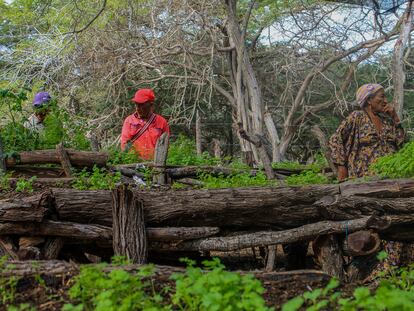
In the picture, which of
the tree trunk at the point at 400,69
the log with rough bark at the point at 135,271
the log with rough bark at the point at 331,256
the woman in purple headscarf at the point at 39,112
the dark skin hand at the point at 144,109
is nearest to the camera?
the log with rough bark at the point at 135,271

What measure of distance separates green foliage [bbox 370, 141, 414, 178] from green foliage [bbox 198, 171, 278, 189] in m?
1.39

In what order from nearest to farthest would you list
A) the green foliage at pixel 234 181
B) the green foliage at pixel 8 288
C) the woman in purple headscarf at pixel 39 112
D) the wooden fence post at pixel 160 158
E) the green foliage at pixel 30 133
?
1. the green foliage at pixel 8 288
2. the green foliage at pixel 234 181
3. the wooden fence post at pixel 160 158
4. the green foliage at pixel 30 133
5. the woman in purple headscarf at pixel 39 112

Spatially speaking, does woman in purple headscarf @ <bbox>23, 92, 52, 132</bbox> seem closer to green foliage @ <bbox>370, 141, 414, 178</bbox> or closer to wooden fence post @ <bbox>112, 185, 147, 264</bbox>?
wooden fence post @ <bbox>112, 185, 147, 264</bbox>

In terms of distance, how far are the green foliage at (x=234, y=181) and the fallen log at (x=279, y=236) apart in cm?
101

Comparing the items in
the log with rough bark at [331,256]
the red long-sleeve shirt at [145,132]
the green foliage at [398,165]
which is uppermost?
the red long-sleeve shirt at [145,132]

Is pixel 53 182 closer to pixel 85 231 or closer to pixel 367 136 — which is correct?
pixel 85 231

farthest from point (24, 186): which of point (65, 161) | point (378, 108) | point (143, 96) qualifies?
point (378, 108)

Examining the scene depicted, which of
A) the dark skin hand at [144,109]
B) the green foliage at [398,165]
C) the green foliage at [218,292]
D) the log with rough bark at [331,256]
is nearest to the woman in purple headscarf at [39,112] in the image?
the dark skin hand at [144,109]

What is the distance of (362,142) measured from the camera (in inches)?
308

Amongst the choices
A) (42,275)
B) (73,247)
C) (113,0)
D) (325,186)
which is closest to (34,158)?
(73,247)

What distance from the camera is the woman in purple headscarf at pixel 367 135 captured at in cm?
780

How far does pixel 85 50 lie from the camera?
18062 millimetres

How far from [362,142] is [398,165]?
1.20 m

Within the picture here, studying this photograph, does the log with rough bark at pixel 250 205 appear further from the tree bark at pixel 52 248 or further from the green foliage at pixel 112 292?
the green foliage at pixel 112 292
